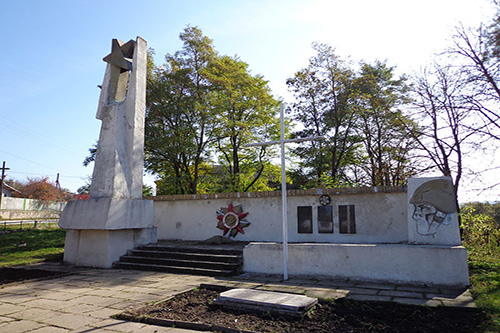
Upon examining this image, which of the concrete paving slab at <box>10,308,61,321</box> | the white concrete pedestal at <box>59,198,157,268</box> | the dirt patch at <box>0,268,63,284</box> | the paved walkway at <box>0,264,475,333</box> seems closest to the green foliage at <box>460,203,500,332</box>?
the paved walkway at <box>0,264,475,333</box>

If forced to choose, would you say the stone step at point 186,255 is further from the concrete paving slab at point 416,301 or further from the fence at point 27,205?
the fence at point 27,205

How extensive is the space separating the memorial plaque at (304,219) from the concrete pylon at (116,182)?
4.77m

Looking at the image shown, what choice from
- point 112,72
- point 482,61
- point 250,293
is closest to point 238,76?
point 112,72

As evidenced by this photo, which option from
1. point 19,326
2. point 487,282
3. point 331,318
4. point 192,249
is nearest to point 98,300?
point 19,326

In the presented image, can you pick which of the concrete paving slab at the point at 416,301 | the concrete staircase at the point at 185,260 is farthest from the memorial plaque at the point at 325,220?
the concrete paving slab at the point at 416,301

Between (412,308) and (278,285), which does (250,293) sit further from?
(412,308)

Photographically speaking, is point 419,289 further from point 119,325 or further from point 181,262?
point 181,262

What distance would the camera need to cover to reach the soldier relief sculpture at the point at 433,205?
6.52 meters

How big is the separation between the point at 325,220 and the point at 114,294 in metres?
6.16

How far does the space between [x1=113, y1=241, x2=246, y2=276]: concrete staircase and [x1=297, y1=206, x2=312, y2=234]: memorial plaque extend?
7.39ft

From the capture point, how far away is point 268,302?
4.26m

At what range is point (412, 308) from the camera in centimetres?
440

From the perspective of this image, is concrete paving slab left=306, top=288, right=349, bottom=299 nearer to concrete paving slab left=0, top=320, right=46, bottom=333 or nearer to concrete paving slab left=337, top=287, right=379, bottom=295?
concrete paving slab left=337, top=287, right=379, bottom=295

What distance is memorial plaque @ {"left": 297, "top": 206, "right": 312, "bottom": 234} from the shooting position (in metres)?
9.66
